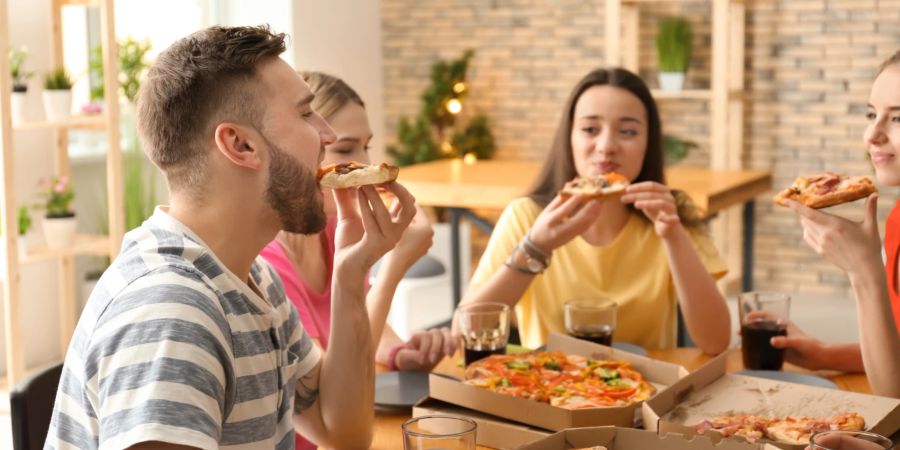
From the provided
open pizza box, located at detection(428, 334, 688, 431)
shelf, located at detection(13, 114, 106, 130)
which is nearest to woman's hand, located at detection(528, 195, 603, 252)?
open pizza box, located at detection(428, 334, 688, 431)

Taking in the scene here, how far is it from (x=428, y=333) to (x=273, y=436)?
30.1 inches

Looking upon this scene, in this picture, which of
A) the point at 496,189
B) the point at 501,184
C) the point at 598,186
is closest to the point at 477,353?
the point at 598,186

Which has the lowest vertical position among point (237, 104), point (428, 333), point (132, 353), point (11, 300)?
point (11, 300)

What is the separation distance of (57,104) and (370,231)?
3261 mm

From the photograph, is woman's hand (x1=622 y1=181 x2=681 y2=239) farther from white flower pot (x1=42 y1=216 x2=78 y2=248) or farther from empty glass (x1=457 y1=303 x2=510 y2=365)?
white flower pot (x1=42 y1=216 x2=78 y2=248)

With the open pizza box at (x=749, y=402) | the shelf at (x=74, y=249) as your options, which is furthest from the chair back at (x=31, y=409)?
the shelf at (x=74, y=249)

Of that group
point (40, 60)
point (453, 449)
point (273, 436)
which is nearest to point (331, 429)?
point (273, 436)

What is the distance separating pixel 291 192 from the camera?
59.5 inches

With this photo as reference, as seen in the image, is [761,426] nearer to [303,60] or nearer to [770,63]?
[303,60]

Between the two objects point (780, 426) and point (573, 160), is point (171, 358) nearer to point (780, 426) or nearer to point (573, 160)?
point (780, 426)

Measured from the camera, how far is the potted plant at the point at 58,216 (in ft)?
15.2

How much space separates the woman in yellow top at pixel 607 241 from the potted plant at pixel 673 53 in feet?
12.3

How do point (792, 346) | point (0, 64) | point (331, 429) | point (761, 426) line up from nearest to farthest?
point (761, 426), point (331, 429), point (792, 346), point (0, 64)

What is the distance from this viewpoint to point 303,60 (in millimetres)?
5457
